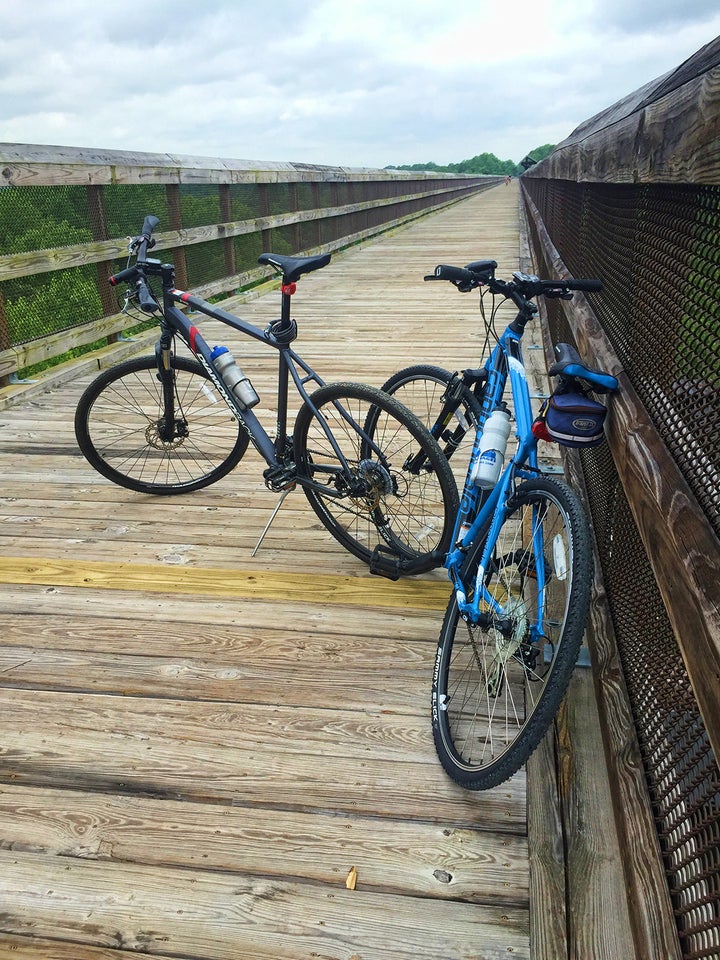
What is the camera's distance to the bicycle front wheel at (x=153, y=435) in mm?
3449

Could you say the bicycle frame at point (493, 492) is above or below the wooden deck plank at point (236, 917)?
above

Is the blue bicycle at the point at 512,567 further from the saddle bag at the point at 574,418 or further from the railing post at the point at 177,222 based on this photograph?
the railing post at the point at 177,222

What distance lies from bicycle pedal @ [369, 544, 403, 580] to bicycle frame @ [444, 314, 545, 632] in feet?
1.52

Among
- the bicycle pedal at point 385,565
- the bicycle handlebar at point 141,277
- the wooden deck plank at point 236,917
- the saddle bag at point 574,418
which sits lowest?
the wooden deck plank at point 236,917

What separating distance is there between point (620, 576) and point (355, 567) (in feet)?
3.44

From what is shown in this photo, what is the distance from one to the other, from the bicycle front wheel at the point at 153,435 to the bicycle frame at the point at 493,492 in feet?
4.20

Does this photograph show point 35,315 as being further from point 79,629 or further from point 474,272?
point 474,272

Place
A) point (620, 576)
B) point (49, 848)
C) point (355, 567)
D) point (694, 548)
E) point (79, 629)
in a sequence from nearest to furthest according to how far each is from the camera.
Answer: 1. point (694, 548)
2. point (49, 848)
3. point (620, 576)
4. point (79, 629)
5. point (355, 567)

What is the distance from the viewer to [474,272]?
2.44 m

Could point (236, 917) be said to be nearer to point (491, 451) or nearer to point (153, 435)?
point (491, 451)

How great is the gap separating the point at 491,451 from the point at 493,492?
0.49 feet

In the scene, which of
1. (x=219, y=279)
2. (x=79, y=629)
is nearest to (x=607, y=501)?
(x=79, y=629)

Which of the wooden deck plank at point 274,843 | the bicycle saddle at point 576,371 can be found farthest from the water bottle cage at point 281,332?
the wooden deck plank at point 274,843

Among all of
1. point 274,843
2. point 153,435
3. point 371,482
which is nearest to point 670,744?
point 274,843
